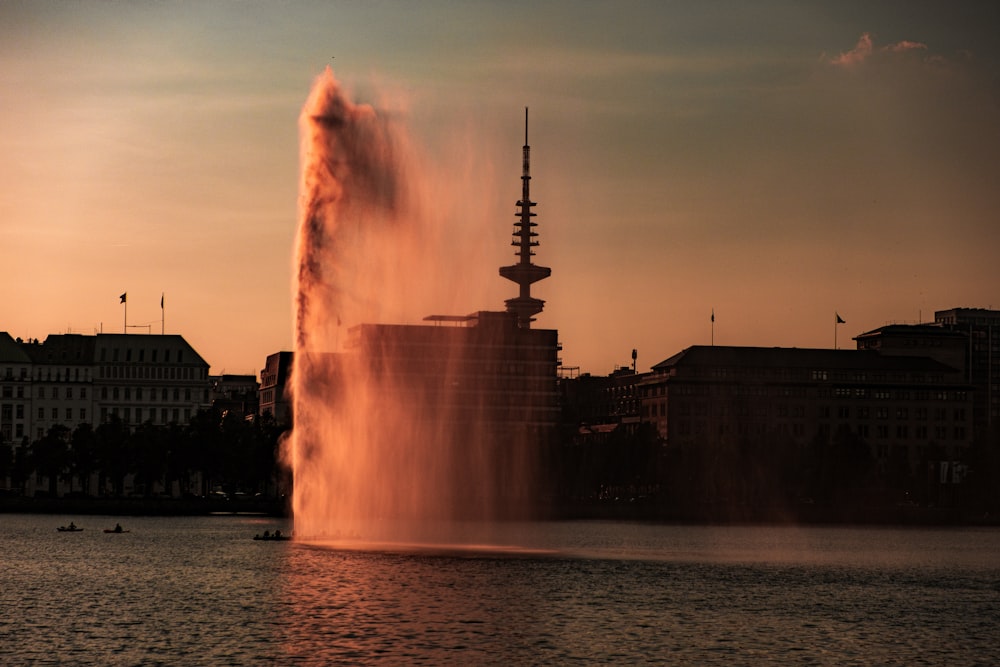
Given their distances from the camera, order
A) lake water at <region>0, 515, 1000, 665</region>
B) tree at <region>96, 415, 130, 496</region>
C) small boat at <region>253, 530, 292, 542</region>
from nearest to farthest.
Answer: lake water at <region>0, 515, 1000, 665</region> → small boat at <region>253, 530, 292, 542</region> → tree at <region>96, 415, 130, 496</region>

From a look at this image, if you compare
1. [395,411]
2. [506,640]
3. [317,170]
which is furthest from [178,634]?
[395,411]

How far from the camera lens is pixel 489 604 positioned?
76.3 m

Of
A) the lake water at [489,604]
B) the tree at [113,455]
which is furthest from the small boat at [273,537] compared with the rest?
the tree at [113,455]

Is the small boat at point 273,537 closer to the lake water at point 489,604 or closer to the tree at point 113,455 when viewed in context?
the lake water at point 489,604

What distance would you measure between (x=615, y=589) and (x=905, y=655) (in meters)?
25.7

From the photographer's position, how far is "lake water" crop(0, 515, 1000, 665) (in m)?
60.6

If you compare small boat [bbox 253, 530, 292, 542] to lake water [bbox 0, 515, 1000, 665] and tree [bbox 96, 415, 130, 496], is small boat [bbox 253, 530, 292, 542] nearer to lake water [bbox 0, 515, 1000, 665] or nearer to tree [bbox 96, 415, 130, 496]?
lake water [bbox 0, 515, 1000, 665]

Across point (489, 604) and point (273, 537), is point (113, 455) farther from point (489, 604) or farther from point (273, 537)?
point (489, 604)

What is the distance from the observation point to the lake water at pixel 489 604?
6056 centimetres

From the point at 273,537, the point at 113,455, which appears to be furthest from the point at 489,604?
the point at 113,455

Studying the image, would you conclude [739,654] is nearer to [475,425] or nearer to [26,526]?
[26,526]

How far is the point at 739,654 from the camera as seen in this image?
61.1m

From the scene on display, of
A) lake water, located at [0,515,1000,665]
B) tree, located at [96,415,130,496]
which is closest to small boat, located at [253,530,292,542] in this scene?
lake water, located at [0,515,1000,665]

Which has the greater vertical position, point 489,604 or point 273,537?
point 273,537
